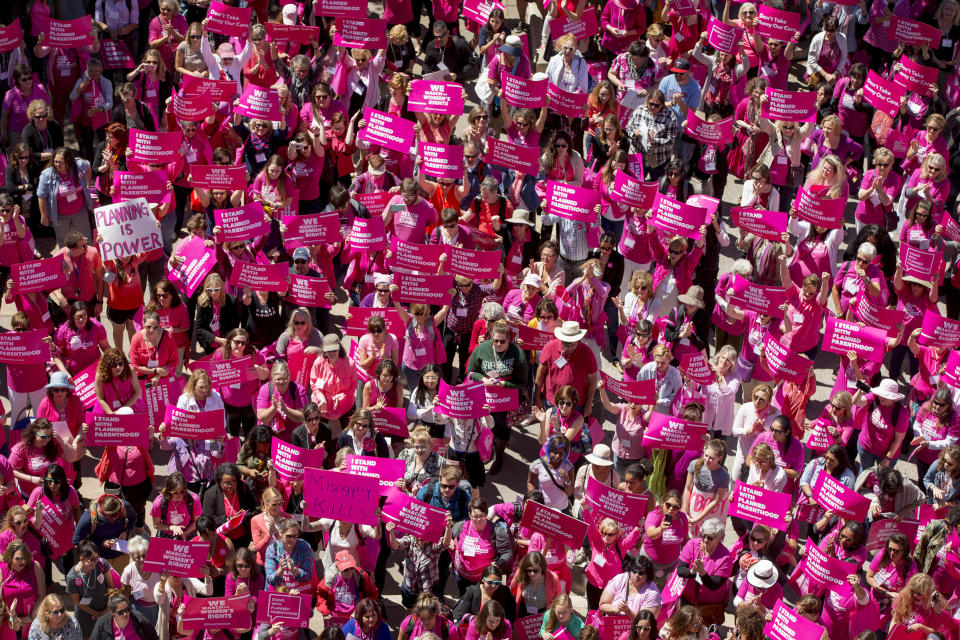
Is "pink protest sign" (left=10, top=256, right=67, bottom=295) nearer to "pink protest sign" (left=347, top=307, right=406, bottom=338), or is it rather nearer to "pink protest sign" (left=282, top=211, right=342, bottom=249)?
"pink protest sign" (left=282, top=211, right=342, bottom=249)

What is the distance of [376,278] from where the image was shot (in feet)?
60.3

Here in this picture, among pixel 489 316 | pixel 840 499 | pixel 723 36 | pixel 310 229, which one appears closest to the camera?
pixel 840 499

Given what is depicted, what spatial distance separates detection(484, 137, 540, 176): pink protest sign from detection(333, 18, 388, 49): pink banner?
2.50 m

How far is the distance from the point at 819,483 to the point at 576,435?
2.17m

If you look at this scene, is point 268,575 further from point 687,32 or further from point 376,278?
point 687,32

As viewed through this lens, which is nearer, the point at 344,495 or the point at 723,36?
the point at 344,495

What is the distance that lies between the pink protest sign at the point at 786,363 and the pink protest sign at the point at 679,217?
5.35 feet

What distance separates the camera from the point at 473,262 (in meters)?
18.1

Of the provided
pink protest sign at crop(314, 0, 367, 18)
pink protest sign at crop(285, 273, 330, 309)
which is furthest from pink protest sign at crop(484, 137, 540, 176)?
pink protest sign at crop(314, 0, 367, 18)

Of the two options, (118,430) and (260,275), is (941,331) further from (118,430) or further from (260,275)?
(118,430)

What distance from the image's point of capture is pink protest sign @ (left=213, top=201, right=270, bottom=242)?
1836 centimetres

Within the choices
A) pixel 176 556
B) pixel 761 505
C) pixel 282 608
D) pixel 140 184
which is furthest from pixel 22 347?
pixel 761 505

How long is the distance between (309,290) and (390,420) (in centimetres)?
188

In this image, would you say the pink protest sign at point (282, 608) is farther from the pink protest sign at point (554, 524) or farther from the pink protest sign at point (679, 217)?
the pink protest sign at point (679, 217)
